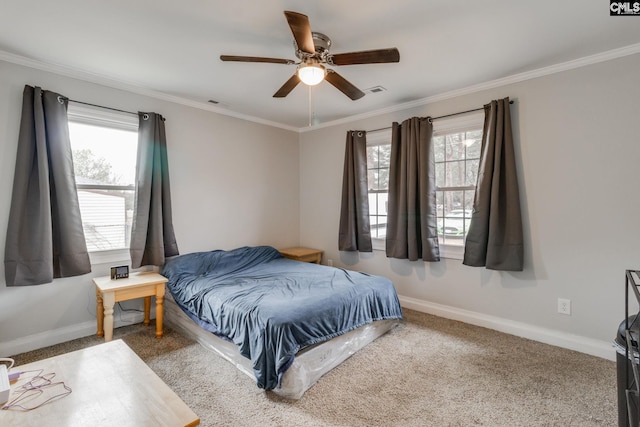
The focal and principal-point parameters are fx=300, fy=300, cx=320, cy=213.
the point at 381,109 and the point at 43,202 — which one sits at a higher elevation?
the point at 381,109

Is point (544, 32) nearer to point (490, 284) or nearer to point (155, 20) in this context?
point (490, 284)

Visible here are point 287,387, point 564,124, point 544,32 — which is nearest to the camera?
point 287,387

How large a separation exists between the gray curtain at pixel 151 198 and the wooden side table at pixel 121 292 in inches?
9.6

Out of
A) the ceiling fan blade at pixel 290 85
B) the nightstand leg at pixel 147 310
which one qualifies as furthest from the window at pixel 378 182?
the nightstand leg at pixel 147 310

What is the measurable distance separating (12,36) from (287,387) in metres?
3.17

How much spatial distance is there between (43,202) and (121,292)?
97 cm

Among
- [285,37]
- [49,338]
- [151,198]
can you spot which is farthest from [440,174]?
[49,338]

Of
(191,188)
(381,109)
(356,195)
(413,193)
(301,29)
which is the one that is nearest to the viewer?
(301,29)

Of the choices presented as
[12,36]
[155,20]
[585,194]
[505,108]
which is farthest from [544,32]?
[12,36]

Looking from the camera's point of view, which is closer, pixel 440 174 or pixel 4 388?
pixel 4 388

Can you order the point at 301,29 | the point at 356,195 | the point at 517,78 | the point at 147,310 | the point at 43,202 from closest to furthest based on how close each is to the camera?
the point at 301,29 → the point at 43,202 → the point at 517,78 → the point at 147,310 → the point at 356,195

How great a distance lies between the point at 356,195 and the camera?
393cm

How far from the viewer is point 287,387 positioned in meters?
1.93

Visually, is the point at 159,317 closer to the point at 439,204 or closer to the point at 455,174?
the point at 439,204
